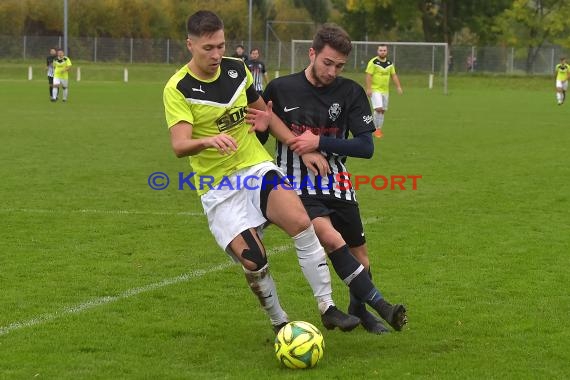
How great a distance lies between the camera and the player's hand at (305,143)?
598cm

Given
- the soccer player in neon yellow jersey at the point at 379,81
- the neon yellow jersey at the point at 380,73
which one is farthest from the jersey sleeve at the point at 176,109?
the neon yellow jersey at the point at 380,73

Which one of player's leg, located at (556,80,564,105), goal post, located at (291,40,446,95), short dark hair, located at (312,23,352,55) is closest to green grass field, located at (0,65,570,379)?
short dark hair, located at (312,23,352,55)

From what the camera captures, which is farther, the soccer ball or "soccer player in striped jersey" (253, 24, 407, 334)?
"soccer player in striped jersey" (253, 24, 407, 334)

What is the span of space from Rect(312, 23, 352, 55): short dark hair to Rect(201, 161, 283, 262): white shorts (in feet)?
2.67

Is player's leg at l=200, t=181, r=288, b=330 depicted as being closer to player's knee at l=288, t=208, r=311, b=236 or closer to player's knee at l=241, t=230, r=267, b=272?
player's knee at l=241, t=230, r=267, b=272

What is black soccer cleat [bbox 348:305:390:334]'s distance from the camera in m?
6.32

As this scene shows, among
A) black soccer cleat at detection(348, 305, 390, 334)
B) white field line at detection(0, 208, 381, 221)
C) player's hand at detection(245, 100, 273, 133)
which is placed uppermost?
player's hand at detection(245, 100, 273, 133)

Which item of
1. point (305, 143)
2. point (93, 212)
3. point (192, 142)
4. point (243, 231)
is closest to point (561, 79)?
point (93, 212)

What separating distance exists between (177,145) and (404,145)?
1469 centimetres

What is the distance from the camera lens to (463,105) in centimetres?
3678

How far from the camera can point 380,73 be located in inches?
971

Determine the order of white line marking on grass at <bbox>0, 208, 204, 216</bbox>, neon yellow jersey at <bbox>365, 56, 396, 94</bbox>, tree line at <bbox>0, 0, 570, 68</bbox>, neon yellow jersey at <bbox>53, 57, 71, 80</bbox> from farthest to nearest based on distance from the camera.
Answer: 1. tree line at <bbox>0, 0, 570, 68</bbox>
2. neon yellow jersey at <bbox>53, 57, 71, 80</bbox>
3. neon yellow jersey at <bbox>365, 56, 396, 94</bbox>
4. white line marking on grass at <bbox>0, 208, 204, 216</bbox>

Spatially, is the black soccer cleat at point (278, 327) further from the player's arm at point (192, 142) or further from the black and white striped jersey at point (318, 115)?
the player's arm at point (192, 142)

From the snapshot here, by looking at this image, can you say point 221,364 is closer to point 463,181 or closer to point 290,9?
point 463,181
